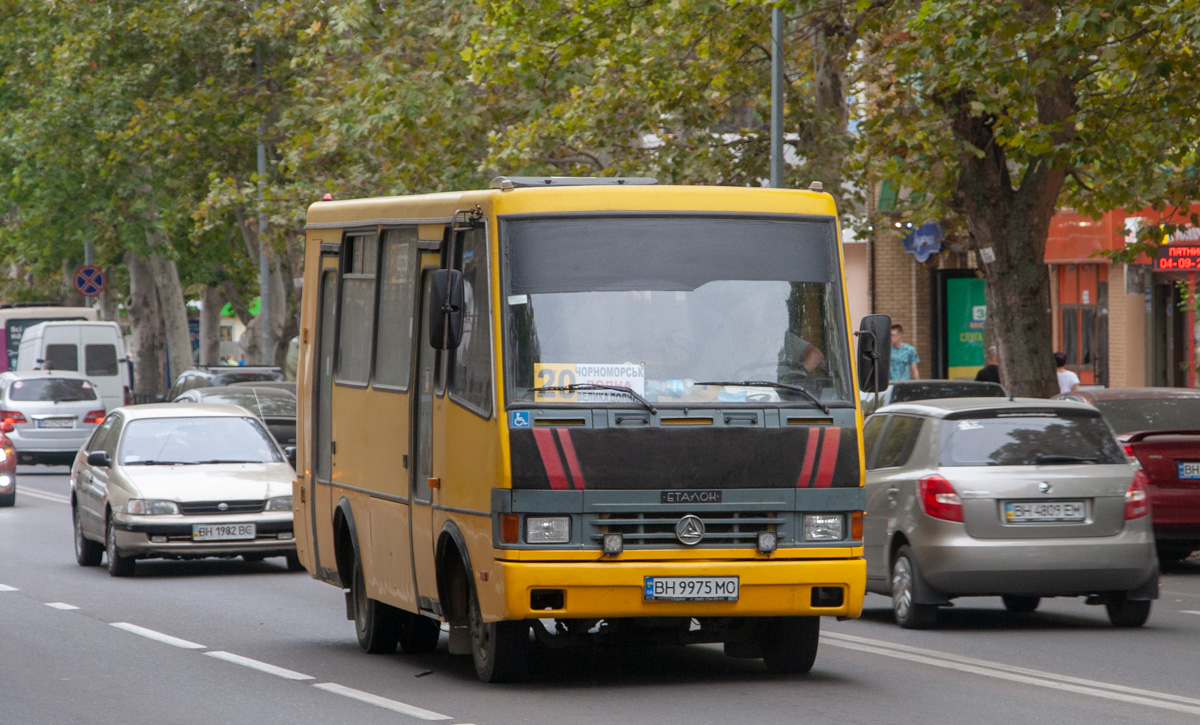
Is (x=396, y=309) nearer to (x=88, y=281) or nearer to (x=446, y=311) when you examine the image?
(x=446, y=311)

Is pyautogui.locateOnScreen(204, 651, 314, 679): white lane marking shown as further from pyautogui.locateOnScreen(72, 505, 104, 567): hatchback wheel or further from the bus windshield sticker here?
pyautogui.locateOnScreen(72, 505, 104, 567): hatchback wheel

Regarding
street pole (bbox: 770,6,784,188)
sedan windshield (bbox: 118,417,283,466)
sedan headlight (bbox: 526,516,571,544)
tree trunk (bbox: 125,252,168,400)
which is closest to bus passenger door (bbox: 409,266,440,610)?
sedan headlight (bbox: 526,516,571,544)

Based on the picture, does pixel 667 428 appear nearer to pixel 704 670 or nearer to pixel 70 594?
pixel 704 670

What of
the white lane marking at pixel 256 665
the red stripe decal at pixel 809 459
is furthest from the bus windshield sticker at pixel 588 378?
the white lane marking at pixel 256 665

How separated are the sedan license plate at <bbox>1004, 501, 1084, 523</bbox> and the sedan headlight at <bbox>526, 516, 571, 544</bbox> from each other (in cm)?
429

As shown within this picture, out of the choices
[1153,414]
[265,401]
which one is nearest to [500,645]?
[1153,414]

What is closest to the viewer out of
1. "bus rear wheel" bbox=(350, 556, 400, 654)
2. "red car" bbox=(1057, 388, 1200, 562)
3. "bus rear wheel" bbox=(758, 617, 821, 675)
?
"bus rear wheel" bbox=(758, 617, 821, 675)

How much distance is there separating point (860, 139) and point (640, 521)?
15.9 metres

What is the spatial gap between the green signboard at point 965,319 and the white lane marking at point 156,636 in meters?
21.3

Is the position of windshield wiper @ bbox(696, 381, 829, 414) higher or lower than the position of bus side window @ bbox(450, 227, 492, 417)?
lower

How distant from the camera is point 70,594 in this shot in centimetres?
1611

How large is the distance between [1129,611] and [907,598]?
1.44m

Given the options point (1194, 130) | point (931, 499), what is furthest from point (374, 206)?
point (1194, 130)

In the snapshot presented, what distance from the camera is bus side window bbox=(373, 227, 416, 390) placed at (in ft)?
36.0
